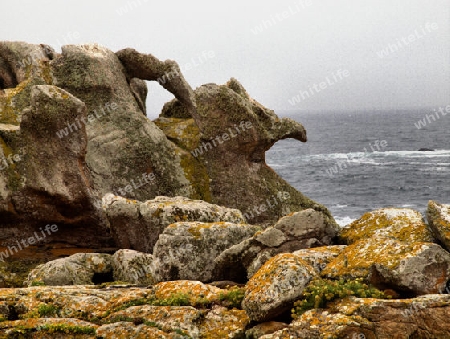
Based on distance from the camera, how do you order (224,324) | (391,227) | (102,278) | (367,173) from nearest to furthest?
(224,324) → (391,227) → (102,278) → (367,173)

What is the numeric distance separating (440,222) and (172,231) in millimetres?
9196

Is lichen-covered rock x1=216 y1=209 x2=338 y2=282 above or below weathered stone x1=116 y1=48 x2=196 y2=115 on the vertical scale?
below

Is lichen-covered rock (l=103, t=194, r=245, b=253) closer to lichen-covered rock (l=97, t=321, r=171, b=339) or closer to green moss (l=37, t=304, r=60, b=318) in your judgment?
green moss (l=37, t=304, r=60, b=318)

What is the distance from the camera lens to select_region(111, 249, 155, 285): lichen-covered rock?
1723 centimetres

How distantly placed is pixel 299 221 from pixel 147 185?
16.8 meters

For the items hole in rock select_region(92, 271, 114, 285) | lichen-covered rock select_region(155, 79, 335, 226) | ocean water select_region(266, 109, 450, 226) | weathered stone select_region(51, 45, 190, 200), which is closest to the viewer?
hole in rock select_region(92, 271, 114, 285)

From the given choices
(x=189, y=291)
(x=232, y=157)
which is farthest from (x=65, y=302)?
(x=232, y=157)

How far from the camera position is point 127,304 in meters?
12.0

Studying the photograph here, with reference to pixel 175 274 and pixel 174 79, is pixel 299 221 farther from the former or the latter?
pixel 174 79

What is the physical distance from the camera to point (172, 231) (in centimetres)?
1697

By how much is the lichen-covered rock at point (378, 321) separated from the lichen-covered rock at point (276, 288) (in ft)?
2.22

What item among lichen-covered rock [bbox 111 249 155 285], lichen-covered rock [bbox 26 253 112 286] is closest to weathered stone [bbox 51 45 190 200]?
lichen-covered rock [bbox 26 253 112 286]

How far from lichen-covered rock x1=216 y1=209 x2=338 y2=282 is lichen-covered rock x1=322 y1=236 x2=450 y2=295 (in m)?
2.63

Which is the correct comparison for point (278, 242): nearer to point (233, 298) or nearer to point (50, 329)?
point (233, 298)
